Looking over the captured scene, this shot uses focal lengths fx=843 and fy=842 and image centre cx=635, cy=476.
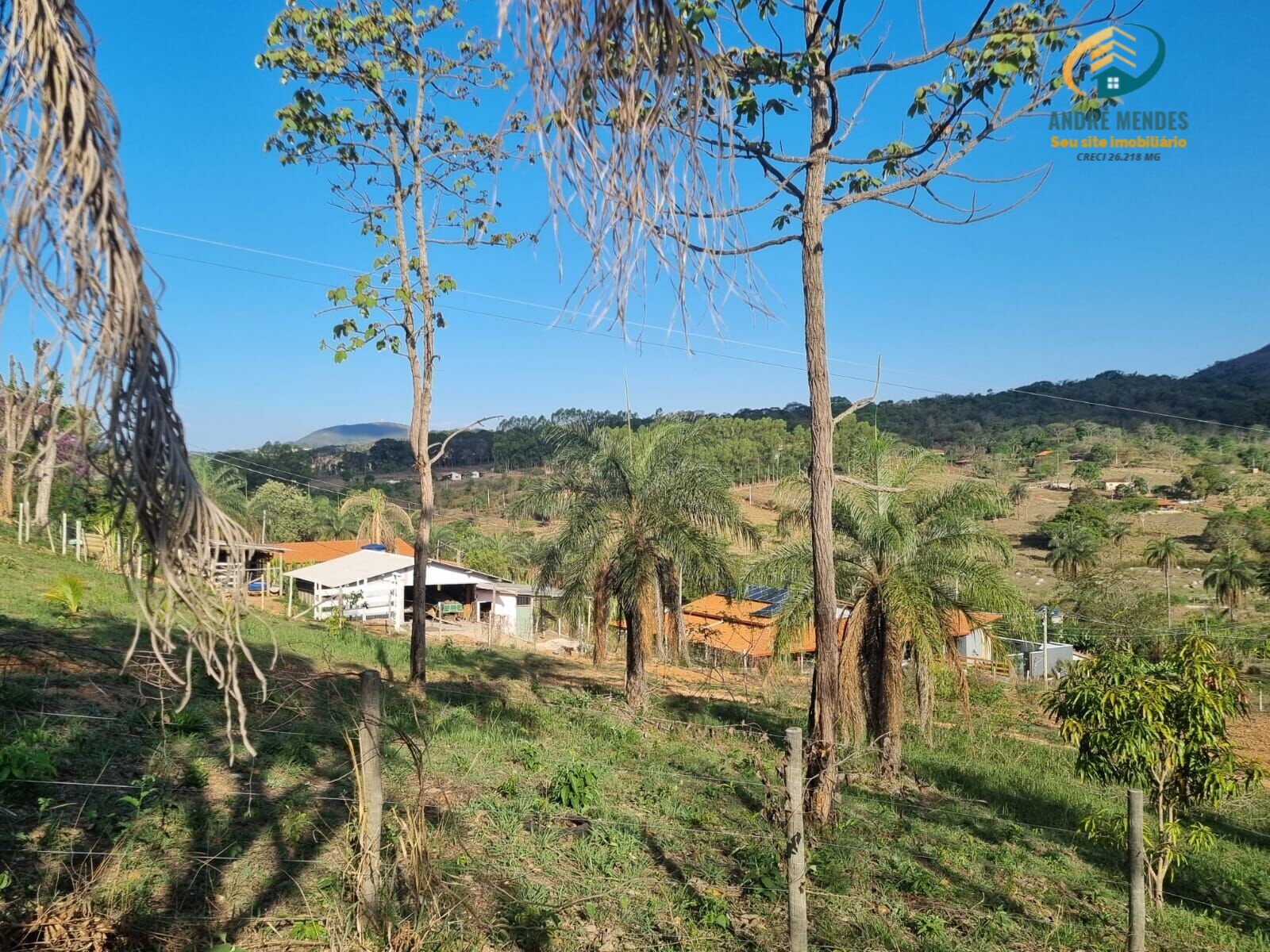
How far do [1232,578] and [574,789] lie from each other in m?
44.0

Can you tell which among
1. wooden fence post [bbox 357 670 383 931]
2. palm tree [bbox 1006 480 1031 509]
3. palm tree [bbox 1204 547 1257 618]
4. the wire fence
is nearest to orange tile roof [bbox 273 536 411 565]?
the wire fence

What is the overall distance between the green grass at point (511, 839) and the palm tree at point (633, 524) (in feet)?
10.7

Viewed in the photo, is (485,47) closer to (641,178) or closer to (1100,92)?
(1100,92)

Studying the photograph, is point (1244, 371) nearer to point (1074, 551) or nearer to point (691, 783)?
point (1074, 551)

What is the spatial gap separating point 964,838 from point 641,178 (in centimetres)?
797

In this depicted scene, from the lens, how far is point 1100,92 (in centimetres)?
623

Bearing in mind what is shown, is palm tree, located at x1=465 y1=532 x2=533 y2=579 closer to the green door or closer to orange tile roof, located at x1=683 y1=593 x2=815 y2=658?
the green door

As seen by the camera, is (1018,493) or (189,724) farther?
(1018,493)

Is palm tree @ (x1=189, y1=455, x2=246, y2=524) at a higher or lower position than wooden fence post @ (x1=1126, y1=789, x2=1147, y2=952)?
higher

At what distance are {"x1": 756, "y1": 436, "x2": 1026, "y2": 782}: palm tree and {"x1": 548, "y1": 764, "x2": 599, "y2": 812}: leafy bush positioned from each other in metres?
4.40

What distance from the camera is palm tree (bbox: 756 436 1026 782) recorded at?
10180 millimetres

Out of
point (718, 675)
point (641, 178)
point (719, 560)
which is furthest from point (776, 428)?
point (641, 178)

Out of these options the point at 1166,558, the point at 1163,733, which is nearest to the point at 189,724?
the point at 1163,733

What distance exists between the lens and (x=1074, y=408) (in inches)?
4281
